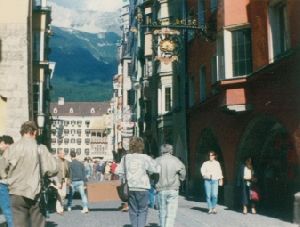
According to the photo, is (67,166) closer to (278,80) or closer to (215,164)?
(215,164)

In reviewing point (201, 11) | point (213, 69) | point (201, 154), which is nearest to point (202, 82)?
point (213, 69)

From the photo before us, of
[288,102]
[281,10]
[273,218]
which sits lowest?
[273,218]

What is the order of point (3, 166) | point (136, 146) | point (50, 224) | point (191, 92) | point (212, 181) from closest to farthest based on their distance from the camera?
point (3, 166) → point (136, 146) → point (50, 224) → point (212, 181) → point (191, 92)

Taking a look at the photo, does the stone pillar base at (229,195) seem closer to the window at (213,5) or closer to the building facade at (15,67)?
the window at (213,5)

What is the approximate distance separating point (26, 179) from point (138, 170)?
9.87 feet

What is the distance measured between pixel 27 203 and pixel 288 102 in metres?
9.11

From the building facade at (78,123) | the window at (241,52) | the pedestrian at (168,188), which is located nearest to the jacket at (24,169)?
the pedestrian at (168,188)

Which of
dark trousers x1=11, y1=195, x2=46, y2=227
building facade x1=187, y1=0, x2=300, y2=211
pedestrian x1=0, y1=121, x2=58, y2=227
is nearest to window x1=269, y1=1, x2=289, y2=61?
building facade x1=187, y1=0, x2=300, y2=211

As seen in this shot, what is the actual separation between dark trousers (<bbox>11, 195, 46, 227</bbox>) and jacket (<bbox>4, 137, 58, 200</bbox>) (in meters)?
0.10

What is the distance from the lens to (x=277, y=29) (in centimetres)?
1537

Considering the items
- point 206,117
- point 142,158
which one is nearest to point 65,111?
point 206,117

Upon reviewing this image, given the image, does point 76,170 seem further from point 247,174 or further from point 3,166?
point 3,166

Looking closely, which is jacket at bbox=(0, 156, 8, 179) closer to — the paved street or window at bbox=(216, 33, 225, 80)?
the paved street

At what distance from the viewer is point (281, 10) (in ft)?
50.4
